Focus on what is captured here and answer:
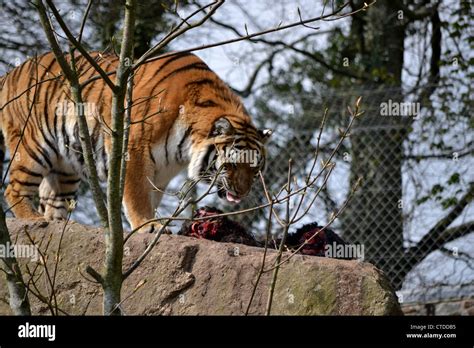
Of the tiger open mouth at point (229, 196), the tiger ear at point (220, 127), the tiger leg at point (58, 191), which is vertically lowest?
the tiger open mouth at point (229, 196)

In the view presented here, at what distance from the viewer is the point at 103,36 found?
11.3m

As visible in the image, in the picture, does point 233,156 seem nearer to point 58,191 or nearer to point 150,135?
point 150,135

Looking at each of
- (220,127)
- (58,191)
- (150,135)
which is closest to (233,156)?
(220,127)

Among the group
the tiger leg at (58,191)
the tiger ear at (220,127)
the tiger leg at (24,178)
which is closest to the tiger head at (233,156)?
the tiger ear at (220,127)

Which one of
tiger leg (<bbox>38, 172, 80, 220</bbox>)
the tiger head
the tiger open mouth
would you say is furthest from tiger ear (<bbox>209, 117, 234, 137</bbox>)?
tiger leg (<bbox>38, 172, 80, 220</bbox>)

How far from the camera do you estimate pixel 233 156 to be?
6199 mm

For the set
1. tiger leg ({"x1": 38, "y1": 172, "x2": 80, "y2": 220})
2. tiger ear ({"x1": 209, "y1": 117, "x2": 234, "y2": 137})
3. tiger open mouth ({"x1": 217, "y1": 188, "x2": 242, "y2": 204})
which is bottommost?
tiger open mouth ({"x1": 217, "y1": 188, "x2": 242, "y2": 204})

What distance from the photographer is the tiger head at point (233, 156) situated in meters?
6.14

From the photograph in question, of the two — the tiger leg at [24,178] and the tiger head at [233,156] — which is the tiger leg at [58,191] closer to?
the tiger leg at [24,178]

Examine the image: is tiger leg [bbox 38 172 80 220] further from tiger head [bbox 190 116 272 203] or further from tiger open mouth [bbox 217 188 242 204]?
tiger open mouth [bbox 217 188 242 204]

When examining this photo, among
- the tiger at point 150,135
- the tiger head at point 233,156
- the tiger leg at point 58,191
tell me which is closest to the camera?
the tiger at point 150,135

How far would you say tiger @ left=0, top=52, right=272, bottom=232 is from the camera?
599 centimetres

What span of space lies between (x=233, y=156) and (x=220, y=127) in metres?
0.22
